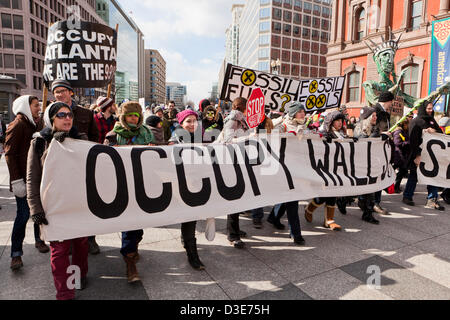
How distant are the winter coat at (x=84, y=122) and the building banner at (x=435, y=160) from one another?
5.75 meters

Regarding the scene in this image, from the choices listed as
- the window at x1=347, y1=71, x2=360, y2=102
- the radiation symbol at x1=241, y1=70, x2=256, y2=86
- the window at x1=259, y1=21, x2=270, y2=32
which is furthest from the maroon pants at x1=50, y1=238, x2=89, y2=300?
the window at x1=259, y1=21, x2=270, y2=32

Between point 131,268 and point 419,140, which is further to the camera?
point 419,140

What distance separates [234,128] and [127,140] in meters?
1.50

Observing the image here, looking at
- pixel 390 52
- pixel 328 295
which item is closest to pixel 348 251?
pixel 328 295

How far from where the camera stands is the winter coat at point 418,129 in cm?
564

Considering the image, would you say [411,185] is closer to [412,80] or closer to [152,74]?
[412,80]

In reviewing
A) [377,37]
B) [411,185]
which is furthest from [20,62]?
[411,185]

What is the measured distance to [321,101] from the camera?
793 centimetres

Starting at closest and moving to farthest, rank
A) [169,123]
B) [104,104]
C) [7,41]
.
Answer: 1. [104,104]
2. [169,123]
3. [7,41]

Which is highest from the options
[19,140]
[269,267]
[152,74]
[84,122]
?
[152,74]

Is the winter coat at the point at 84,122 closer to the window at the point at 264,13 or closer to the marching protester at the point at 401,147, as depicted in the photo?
the marching protester at the point at 401,147
